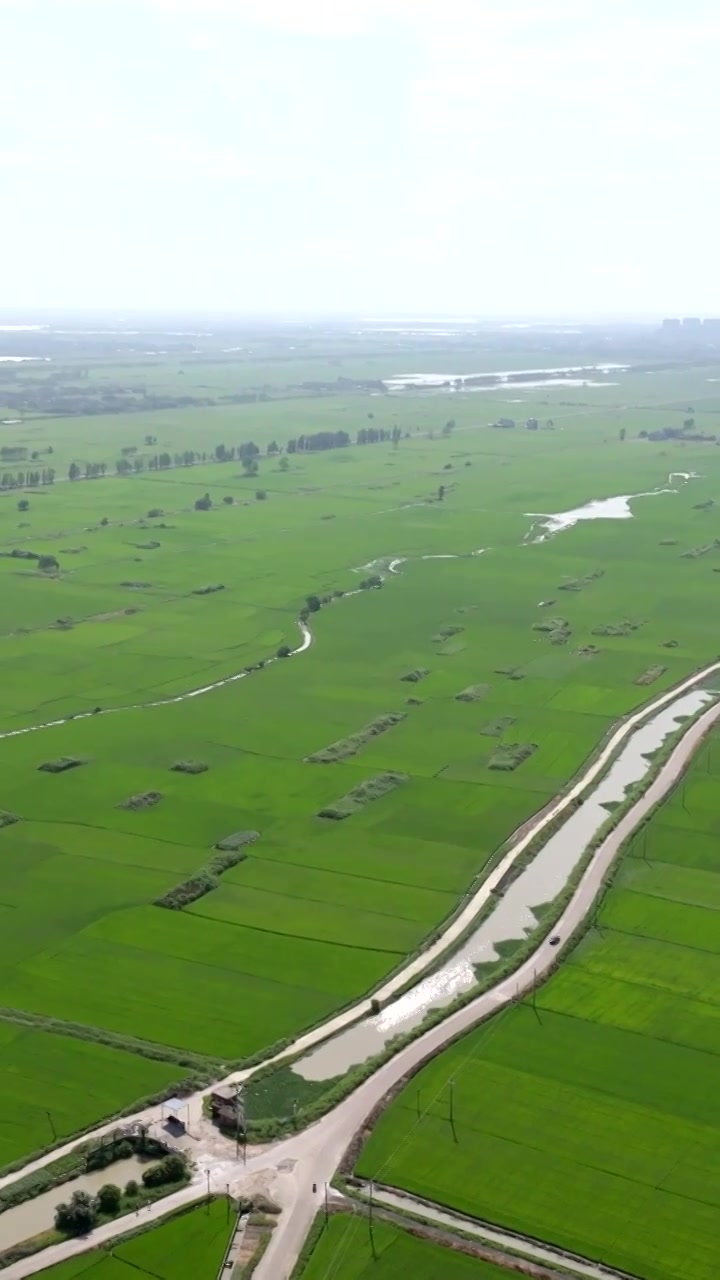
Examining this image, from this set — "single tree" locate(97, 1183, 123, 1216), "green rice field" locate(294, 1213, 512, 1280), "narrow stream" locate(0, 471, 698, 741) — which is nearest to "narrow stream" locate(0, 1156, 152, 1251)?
"single tree" locate(97, 1183, 123, 1216)

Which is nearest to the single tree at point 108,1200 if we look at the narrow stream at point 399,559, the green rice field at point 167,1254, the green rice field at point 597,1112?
the green rice field at point 167,1254

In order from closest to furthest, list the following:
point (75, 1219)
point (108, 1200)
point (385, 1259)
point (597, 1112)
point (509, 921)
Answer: point (385, 1259) → point (75, 1219) → point (108, 1200) → point (597, 1112) → point (509, 921)

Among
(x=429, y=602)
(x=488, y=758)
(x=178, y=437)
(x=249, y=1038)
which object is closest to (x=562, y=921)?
(x=249, y=1038)

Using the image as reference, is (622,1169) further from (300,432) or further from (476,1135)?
(300,432)

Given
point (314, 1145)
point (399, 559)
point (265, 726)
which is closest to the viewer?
point (314, 1145)

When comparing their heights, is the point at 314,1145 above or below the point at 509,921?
below

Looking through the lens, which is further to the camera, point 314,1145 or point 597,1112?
point 597,1112

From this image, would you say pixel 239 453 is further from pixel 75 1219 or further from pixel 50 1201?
pixel 75 1219

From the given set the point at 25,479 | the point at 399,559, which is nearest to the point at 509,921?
the point at 399,559

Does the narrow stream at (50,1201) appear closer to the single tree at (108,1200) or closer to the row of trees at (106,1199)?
the row of trees at (106,1199)
